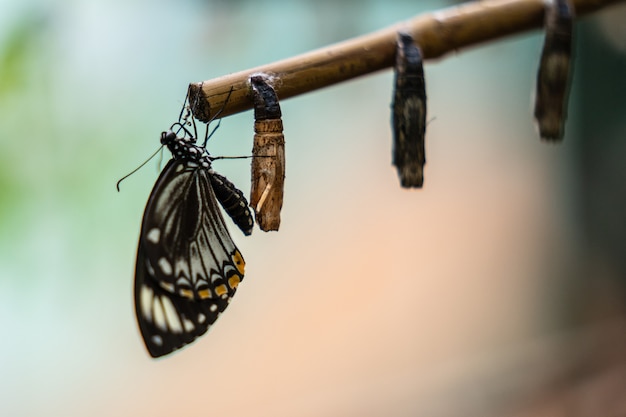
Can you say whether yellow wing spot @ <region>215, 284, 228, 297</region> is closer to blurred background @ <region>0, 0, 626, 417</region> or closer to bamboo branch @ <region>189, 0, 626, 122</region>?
bamboo branch @ <region>189, 0, 626, 122</region>

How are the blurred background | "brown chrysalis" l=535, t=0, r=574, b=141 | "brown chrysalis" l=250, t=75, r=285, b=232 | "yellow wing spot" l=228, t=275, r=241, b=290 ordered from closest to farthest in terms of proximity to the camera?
1. "brown chrysalis" l=250, t=75, r=285, b=232
2. "brown chrysalis" l=535, t=0, r=574, b=141
3. "yellow wing spot" l=228, t=275, r=241, b=290
4. the blurred background

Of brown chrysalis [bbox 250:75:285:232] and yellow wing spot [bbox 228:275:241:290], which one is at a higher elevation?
brown chrysalis [bbox 250:75:285:232]

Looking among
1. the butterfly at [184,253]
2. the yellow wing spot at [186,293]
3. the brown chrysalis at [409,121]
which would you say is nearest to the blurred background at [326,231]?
the butterfly at [184,253]

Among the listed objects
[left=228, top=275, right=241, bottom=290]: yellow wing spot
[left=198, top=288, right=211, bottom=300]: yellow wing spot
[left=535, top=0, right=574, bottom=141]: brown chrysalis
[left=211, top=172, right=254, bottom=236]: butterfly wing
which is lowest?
[left=198, top=288, right=211, bottom=300]: yellow wing spot

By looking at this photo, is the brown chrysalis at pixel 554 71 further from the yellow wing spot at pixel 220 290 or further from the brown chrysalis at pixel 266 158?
the yellow wing spot at pixel 220 290

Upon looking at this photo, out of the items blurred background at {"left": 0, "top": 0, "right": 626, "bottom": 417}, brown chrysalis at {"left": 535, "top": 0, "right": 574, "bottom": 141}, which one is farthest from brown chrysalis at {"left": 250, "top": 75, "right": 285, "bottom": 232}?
blurred background at {"left": 0, "top": 0, "right": 626, "bottom": 417}

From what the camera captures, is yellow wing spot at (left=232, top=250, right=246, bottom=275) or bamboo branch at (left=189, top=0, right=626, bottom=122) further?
yellow wing spot at (left=232, top=250, right=246, bottom=275)

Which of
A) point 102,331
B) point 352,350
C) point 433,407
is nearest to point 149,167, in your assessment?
point 102,331
